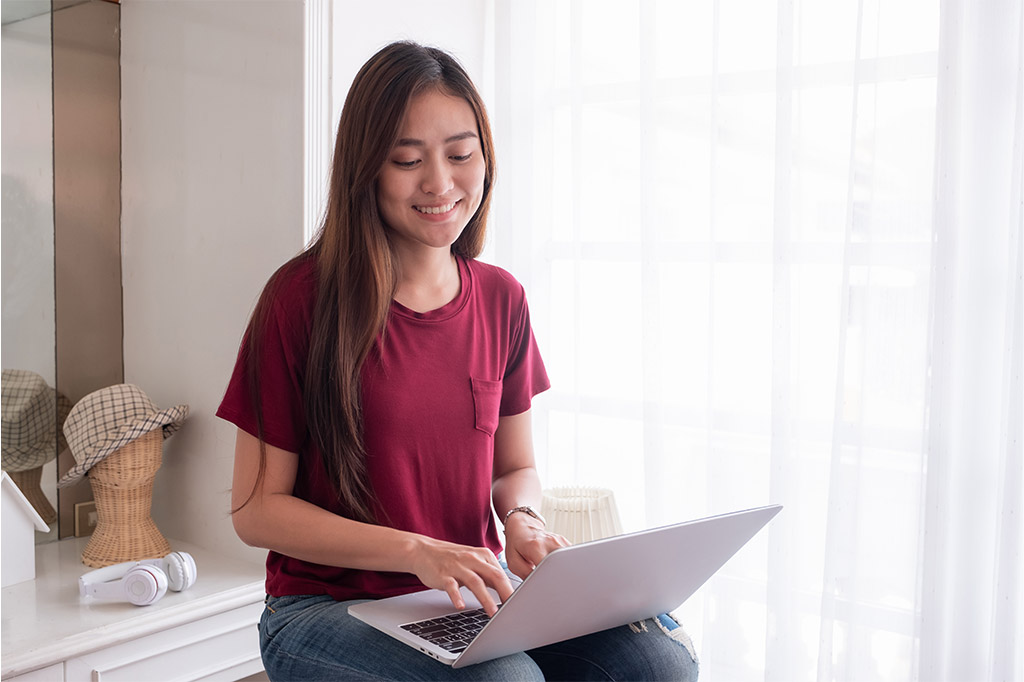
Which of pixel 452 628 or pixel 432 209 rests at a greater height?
pixel 432 209

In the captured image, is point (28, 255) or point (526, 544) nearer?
point (526, 544)

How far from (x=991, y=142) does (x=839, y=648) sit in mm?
915

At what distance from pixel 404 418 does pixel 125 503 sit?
37.6 inches

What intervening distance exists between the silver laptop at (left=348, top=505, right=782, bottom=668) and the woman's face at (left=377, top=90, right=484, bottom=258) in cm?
50

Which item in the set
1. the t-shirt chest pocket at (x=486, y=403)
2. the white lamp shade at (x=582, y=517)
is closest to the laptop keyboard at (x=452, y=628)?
the t-shirt chest pocket at (x=486, y=403)

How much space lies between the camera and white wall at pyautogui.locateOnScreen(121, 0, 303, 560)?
1.87 m

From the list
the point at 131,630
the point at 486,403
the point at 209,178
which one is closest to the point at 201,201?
the point at 209,178

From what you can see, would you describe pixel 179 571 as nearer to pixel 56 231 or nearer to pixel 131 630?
pixel 131 630

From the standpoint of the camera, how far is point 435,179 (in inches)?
49.6

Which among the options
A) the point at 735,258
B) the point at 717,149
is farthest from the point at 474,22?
the point at 735,258

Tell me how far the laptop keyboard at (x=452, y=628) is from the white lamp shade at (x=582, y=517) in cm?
65

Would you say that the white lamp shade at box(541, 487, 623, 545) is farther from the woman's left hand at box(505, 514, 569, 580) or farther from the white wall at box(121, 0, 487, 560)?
the white wall at box(121, 0, 487, 560)

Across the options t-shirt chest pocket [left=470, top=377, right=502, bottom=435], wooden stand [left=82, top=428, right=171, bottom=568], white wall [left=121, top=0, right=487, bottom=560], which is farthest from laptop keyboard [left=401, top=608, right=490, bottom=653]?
wooden stand [left=82, top=428, right=171, bottom=568]

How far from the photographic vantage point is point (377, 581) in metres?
1.21
